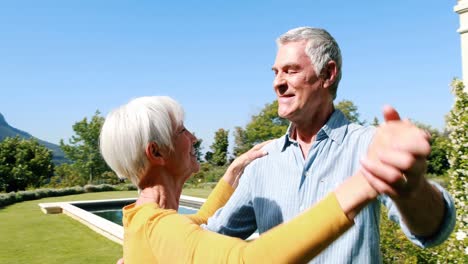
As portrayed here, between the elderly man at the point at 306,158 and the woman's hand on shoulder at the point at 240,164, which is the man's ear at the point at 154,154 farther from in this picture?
the woman's hand on shoulder at the point at 240,164

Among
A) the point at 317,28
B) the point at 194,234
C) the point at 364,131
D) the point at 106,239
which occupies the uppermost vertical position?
the point at 317,28

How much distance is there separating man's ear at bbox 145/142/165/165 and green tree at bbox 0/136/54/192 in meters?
40.2

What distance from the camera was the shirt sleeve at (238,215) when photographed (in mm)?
2277

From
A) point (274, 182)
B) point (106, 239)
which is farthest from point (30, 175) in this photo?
point (274, 182)

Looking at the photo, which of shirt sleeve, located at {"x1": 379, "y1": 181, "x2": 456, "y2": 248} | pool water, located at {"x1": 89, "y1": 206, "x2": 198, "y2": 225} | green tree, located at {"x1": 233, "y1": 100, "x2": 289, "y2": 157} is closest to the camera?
shirt sleeve, located at {"x1": 379, "y1": 181, "x2": 456, "y2": 248}

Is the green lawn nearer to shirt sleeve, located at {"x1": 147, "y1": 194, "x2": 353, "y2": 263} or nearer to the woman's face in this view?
the woman's face

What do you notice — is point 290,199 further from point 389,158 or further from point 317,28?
point 389,158

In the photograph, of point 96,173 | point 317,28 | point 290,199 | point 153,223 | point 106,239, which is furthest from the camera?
point 96,173

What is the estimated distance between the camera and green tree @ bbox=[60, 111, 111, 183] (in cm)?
4325

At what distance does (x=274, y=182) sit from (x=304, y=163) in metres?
0.18

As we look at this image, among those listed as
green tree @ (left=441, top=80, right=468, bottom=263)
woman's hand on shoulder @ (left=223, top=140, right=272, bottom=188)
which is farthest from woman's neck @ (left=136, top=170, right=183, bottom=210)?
green tree @ (left=441, top=80, right=468, bottom=263)

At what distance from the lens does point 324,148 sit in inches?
86.4

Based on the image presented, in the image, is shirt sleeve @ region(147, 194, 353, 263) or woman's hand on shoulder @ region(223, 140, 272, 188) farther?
woman's hand on shoulder @ region(223, 140, 272, 188)

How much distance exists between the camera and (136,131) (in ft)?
5.70
